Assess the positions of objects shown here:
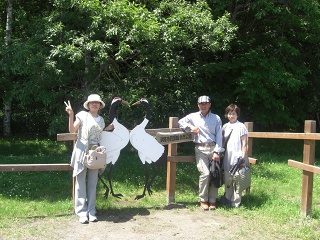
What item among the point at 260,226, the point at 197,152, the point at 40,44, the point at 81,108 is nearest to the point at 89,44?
the point at 40,44

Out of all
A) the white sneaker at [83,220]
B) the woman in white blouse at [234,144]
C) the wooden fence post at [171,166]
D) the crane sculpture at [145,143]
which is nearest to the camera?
the white sneaker at [83,220]

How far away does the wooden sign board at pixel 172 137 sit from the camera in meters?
6.27

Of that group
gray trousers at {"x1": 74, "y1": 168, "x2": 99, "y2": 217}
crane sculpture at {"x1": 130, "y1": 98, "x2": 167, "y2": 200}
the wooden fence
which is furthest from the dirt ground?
crane sculpture at {"x1": 130, "y1": 98, "x2": 167, "y2": 200}

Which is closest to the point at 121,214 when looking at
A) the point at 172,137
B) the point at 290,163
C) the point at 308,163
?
the point at 172,137

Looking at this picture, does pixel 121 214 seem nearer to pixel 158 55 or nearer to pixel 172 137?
pixel 172 137

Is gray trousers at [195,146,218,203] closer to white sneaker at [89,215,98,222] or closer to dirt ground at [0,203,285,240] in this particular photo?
dirt ground at [0,203,285,240]

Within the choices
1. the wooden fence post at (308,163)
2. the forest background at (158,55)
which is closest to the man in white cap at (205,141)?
the wooden fence post at (308,163)

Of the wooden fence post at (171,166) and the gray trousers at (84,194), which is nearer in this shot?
the gray trousers at (84,194)

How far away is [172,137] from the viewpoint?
6.34m

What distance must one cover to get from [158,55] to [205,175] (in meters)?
3.33

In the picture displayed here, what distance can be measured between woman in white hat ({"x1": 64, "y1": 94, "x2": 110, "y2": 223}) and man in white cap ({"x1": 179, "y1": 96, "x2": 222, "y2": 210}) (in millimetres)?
1463

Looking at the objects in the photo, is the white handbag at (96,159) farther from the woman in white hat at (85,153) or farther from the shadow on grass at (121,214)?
the shadow on grass at (121,214)

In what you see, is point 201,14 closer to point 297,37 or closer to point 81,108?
point 81,108

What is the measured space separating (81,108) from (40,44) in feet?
5.72
